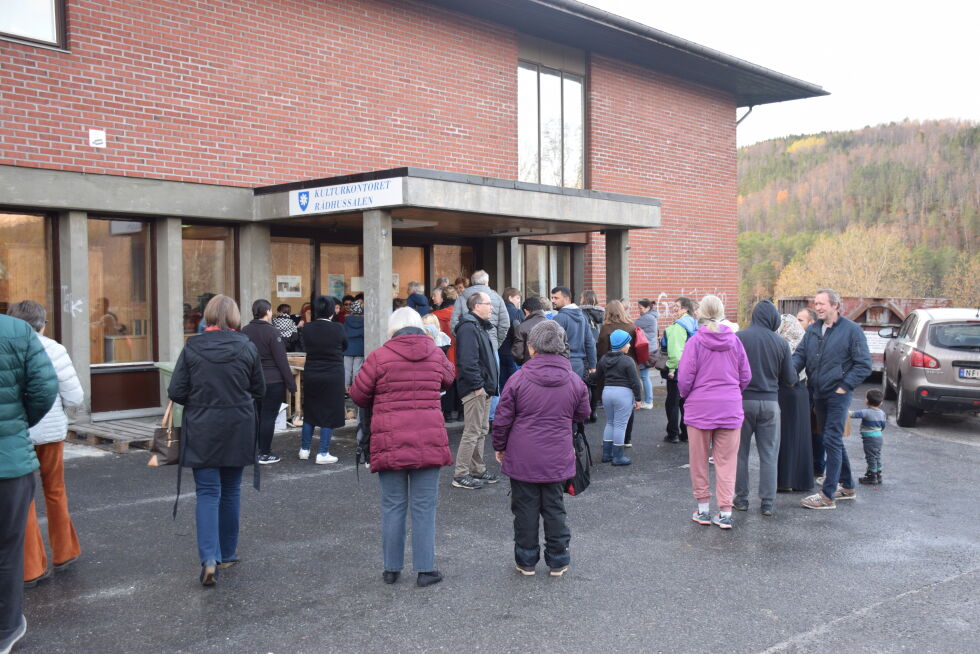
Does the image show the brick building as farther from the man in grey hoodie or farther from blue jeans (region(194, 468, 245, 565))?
blue jeans (region(194, 468, 245, 565))

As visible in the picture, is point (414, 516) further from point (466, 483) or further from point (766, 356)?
point (766, 356)

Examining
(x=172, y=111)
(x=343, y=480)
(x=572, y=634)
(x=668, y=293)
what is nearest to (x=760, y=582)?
(x=572, y=634)

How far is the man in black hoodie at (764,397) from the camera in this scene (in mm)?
6746

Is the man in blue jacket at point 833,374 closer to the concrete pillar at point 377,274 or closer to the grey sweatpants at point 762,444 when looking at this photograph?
the grey sweatpants at point 762,444

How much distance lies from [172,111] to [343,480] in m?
5.85

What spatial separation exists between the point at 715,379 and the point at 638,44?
11898 mm

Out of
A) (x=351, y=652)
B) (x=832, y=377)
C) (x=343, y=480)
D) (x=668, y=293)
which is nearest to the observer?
(x=351, y=652)

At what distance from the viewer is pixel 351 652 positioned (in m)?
4.11

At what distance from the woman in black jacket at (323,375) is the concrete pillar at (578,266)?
9.30 meters

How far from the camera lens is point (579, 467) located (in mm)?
5465

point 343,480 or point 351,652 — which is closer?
point 351,652

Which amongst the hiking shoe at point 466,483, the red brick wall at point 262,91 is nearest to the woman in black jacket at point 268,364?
the hiking shoe at point 466,483

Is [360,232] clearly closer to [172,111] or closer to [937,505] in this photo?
[172,111]

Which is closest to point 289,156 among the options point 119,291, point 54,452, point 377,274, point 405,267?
point 119,291
